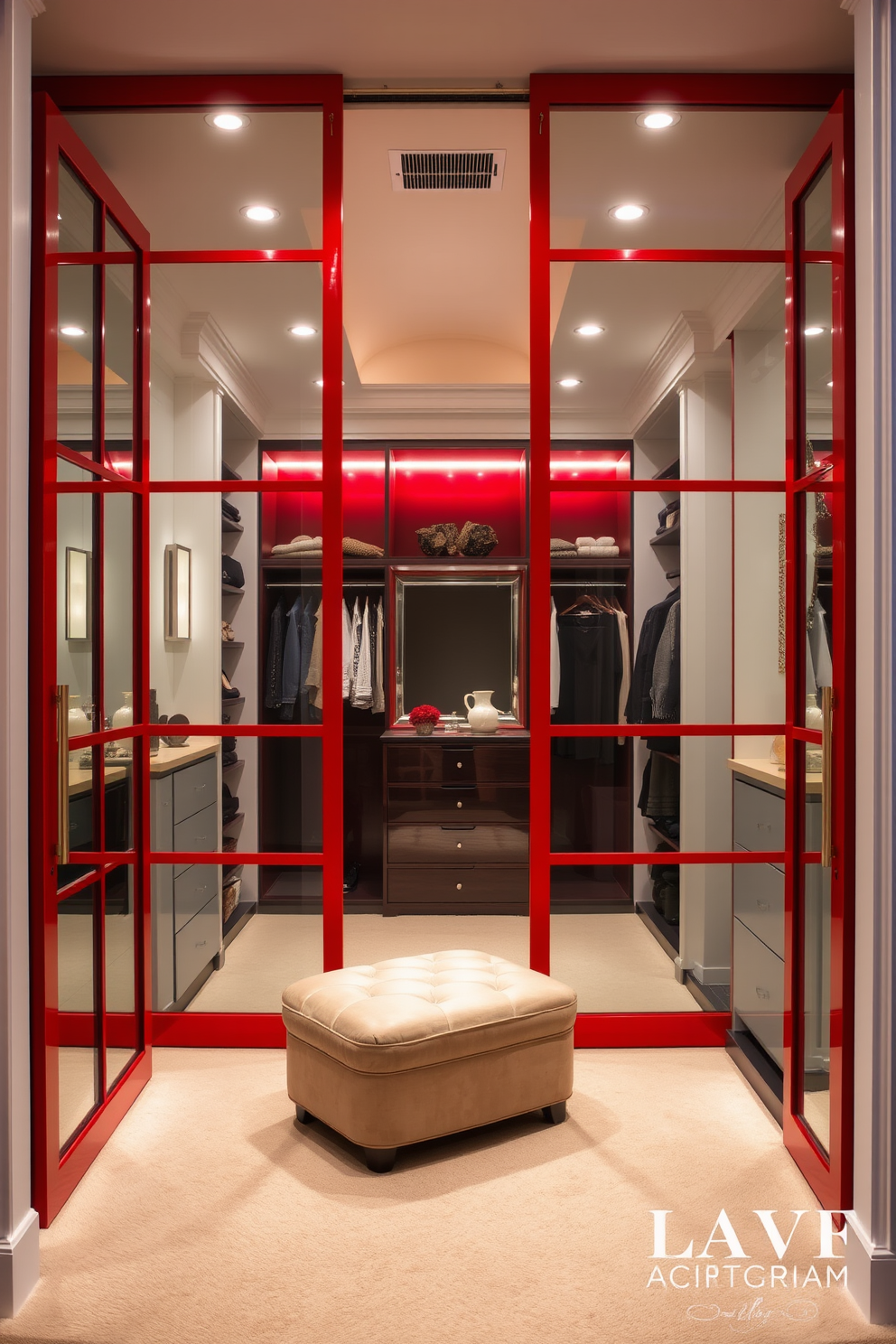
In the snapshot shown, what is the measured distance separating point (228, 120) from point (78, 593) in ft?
4.84

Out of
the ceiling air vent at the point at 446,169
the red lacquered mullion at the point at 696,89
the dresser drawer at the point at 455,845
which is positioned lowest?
the dresser drawer at the point at 455,845

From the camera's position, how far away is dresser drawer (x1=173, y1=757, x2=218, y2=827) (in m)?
2.73

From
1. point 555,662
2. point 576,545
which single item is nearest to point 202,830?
point 555,662

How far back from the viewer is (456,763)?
4652 mm

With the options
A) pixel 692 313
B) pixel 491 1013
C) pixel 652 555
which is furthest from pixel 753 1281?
pixel 692 313

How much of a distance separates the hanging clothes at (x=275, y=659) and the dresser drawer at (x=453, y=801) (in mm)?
2013

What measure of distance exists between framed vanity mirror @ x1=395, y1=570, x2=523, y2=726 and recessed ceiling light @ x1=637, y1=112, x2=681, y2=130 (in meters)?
2.69

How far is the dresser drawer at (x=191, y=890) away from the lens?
2723 mm

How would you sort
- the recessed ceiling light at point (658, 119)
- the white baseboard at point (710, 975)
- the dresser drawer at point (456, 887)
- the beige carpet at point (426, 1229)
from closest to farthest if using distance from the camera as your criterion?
the beige carpet at point (426, 1229) → the recessed ceiling light at point (658, 119) → the white baseboard at point (710, 975) → the dresser drawer at point (456, 887)

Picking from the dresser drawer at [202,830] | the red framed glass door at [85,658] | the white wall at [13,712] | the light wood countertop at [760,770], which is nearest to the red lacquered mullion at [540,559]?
the light wood countertop at [760,770]

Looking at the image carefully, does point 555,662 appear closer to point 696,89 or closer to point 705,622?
point 705,622

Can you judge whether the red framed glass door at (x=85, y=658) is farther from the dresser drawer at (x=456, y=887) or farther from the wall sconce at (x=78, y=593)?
the dresser drawer at (x=456, y=887)

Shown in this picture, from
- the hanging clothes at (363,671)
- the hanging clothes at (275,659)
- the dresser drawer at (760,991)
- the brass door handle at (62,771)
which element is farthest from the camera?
the hanging clothes at (363,671)

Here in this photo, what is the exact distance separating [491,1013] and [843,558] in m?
→ 1.34
